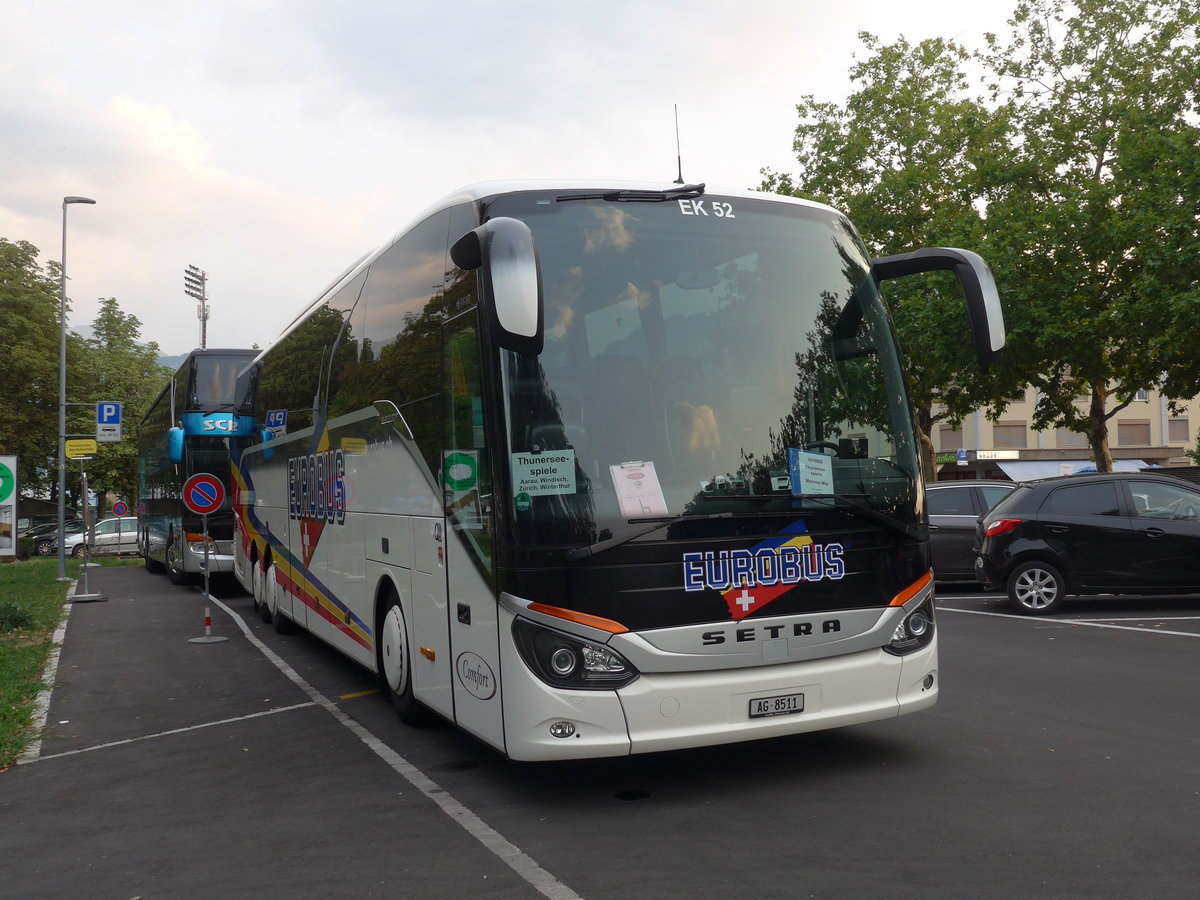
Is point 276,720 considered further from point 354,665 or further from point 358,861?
point 358,861

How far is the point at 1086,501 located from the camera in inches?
548

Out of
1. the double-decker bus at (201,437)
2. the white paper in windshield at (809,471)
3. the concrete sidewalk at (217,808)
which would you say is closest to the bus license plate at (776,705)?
the white paper in windshield at (809,471)

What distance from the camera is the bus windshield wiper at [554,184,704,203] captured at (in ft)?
20.5

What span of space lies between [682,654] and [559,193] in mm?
2525

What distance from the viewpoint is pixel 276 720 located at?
8.68 meters

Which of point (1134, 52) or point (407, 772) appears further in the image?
point (1134, 52)

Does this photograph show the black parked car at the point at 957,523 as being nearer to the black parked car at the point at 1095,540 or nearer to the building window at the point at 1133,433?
the black parked car at the point at 1095,540

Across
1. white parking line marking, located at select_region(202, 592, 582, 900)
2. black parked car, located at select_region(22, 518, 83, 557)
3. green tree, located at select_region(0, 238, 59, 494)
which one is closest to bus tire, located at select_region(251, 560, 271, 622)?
white parking line marking, located at select_region(202, 592, 582, 900)

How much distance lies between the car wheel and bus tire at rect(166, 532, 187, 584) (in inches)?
629

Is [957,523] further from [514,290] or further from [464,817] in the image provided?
[514,290]

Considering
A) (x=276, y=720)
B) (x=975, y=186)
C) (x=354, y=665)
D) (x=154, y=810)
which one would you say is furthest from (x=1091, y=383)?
(x=154, y=810)

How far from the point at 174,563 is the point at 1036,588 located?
1705 cm

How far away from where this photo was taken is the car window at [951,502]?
17.6m

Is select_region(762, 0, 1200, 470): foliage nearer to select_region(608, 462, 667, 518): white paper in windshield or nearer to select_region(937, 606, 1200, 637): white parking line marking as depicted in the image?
select_region(937, 606, 1200, 637): white parking line marking
